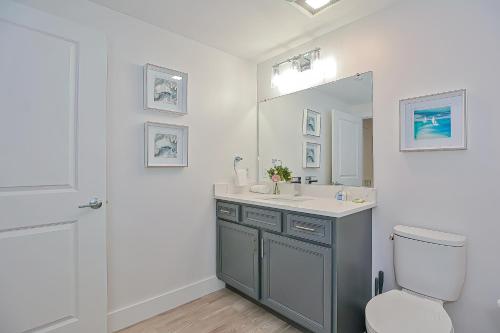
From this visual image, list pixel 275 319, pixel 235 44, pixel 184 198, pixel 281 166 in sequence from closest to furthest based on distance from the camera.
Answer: pixel 275 319 → pixel 184 198 → pixel 235 44 → pixel 281 166

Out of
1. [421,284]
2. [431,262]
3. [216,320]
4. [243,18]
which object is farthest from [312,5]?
[216,320]

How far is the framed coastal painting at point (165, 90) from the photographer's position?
1971mm

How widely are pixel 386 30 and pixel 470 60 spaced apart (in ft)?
1.90

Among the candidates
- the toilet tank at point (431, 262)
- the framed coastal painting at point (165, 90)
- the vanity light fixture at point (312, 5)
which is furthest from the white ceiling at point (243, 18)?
the toilet tank at point (431, 262)

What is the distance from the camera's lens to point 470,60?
1478mm

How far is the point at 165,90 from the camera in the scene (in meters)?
2.07

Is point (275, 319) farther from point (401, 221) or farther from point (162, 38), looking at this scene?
point (162, 38)

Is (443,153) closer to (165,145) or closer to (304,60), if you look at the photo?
(304,60)

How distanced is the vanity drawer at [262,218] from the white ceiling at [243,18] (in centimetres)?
148

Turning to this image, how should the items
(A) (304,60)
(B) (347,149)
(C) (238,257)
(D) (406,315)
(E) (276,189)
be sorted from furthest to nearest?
1. (E) (276,189)
2. (A) (304,60)
3. (C) (238,257)
4. (B) (347,149)
5. (D) (406,315)

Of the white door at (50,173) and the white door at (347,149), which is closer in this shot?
the white door at (50,173)

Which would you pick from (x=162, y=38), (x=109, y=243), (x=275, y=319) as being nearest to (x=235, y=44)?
(x=162, y=38)

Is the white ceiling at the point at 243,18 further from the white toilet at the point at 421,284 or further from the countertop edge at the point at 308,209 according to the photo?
the white toilet at the point at 421,284

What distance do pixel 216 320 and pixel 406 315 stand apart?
1.32 m
